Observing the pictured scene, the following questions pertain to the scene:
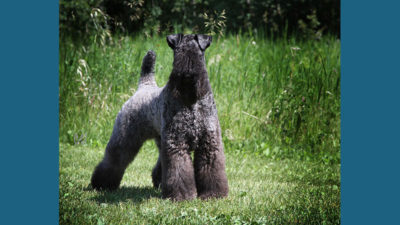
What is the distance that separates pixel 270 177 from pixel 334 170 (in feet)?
2.83

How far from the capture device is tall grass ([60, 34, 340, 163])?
4.36 m

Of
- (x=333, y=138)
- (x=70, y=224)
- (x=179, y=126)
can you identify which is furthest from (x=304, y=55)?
(x=70, y=224)

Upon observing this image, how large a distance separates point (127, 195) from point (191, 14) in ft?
6.80

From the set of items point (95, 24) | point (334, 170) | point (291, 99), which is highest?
point (95, 24)

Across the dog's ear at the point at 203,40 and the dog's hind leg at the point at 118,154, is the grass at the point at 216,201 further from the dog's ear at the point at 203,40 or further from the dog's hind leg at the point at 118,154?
the dog's ear at the point at 203,40

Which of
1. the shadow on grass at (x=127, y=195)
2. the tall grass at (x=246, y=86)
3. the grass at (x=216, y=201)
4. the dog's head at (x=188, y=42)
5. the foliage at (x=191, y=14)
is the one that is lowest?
the shadow on grass at (x=127, y=195)

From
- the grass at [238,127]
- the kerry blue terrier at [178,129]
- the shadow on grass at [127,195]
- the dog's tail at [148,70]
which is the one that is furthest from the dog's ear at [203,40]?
the shadow on grass at [127,195]

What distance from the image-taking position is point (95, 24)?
166 inches

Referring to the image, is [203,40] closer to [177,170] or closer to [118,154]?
[177,170]

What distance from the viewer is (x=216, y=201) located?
13.3ft

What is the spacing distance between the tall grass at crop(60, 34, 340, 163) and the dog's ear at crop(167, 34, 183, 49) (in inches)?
8.5

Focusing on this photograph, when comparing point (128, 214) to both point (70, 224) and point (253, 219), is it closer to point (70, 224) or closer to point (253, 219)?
point (70, 224)

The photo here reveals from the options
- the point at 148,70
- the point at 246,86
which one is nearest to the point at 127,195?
the point at 148,70

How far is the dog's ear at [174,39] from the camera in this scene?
380 centimetres
